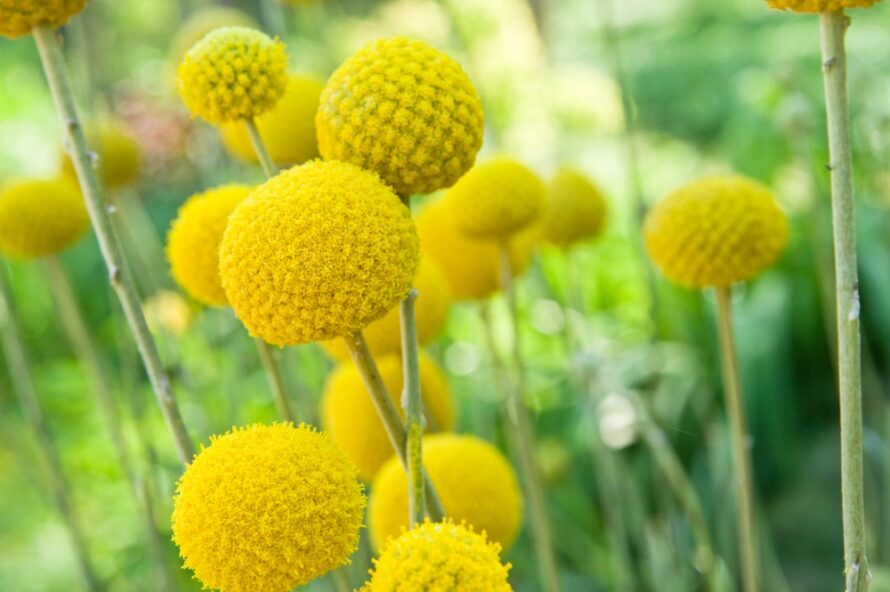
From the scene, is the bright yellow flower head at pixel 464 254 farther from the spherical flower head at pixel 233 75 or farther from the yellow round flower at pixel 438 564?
the yellow round flower at pixel 438 564

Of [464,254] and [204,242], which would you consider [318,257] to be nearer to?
[204,242]

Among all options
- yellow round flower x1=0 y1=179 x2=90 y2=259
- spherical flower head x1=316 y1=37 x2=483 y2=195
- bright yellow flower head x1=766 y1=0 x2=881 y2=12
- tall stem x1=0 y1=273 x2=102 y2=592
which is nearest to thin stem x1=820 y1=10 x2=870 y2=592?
bright yellow flower head x1=766 y1=0 x2=881 y2=12

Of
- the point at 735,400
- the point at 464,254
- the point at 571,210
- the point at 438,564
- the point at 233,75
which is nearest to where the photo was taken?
the point at 438,564

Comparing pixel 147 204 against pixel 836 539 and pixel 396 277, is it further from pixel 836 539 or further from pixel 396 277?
pixel 396 277

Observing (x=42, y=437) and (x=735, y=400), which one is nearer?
(x=735, y=400)

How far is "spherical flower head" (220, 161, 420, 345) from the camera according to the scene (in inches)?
16.9

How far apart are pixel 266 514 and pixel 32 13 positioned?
36cm

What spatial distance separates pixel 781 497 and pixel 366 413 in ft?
4.49

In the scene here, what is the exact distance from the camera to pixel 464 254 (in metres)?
0.92

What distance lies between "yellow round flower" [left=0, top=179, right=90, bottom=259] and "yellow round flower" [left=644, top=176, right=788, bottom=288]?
602 mm

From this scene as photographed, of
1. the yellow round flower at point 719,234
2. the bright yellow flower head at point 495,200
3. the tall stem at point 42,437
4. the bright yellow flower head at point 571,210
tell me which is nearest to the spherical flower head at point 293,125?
the bright yellow flower head at point 495,200

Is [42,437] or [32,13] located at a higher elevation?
[32,13]

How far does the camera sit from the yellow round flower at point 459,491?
638 mm

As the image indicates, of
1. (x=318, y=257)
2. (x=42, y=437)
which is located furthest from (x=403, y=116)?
(x=42, y=437)
